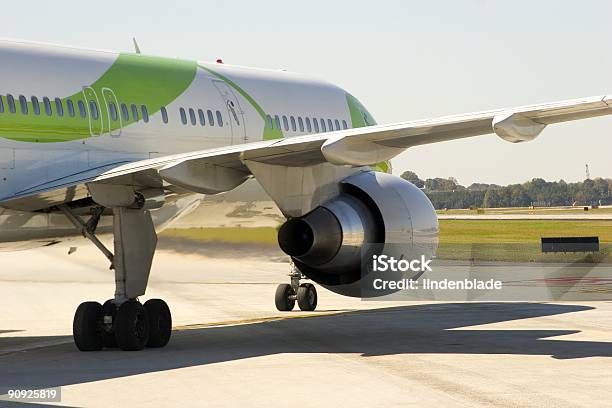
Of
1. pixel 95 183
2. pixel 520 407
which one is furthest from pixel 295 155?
pixel 520 407

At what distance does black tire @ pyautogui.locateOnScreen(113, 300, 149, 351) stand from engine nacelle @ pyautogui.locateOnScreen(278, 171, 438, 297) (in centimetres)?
236

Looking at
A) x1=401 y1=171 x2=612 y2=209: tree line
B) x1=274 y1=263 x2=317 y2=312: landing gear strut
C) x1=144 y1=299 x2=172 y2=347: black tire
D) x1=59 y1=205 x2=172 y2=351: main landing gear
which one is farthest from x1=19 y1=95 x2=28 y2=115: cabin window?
x1=401 y1=171 x2=612 y2=209: tree line

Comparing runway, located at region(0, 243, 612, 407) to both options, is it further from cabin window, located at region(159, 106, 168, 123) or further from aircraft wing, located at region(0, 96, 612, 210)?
cabin window, located at region(159, 106, 168, 123)

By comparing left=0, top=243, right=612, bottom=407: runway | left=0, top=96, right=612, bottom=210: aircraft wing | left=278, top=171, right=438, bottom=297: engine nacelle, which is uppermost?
left=0, top=96, right=612, bottom=210: aircraft wing

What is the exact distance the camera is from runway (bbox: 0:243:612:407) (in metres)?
13.0

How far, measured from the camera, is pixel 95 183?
1677cm

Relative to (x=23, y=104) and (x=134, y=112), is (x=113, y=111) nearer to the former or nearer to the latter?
(x=134, y=112)

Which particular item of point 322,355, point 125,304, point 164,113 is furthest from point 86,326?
point 164,113

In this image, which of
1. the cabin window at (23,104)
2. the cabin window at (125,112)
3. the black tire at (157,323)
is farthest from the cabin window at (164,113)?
the black tire at (157,323)

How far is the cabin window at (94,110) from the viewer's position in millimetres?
18234

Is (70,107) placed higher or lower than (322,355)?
higher

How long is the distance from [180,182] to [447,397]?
482cm

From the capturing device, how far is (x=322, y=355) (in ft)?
54.7

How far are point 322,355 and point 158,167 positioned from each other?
3.24m
